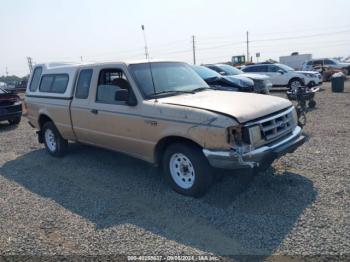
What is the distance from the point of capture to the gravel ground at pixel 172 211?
3.78 metres

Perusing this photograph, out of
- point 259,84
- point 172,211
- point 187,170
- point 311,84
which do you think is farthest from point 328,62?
point 172,211

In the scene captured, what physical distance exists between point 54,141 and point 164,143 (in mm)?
3589

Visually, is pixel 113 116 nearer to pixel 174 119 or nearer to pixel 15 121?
pixel 174 119

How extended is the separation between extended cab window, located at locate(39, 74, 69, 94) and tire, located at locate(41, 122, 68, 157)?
775 mm

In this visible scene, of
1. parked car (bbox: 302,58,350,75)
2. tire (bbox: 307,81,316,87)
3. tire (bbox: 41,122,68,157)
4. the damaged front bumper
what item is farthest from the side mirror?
parked car (bbox: 302,58,350,75)

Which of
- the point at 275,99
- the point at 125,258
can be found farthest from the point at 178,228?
the point at 275,99

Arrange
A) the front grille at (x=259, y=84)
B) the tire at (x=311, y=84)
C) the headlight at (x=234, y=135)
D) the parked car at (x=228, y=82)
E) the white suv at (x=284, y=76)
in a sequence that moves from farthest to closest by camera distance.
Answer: the white suv at (x=284, y=76) < the tire at (x=311, y=84) < the front grille at (x=259, y=84) < the parked car at (x=228, y=82) < the headlight at (x=234, y=135)

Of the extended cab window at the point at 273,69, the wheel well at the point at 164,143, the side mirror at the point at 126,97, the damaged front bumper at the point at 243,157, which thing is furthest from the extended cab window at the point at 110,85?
the extended cab window at the point at 273,69

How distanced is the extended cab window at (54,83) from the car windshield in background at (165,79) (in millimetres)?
2107

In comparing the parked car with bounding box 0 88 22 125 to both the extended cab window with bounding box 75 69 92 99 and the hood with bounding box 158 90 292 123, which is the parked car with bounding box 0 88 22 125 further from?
the hood with bounding box 158 90 292 123

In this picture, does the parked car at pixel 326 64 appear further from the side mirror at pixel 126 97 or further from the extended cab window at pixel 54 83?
the side mirror at pixel 126 97

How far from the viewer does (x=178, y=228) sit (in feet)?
13.7

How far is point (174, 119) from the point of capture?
480cm

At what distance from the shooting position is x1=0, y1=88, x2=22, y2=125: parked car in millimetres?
12031
